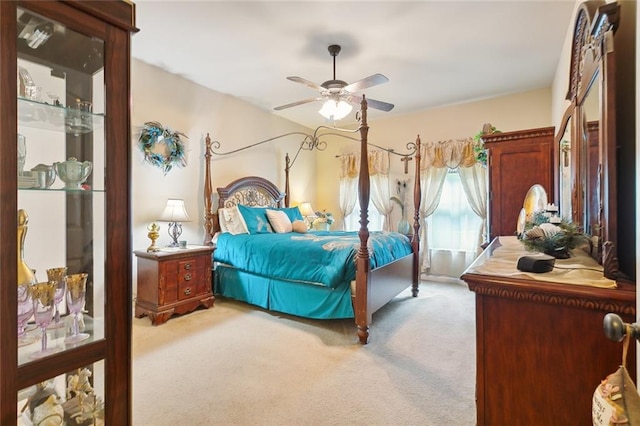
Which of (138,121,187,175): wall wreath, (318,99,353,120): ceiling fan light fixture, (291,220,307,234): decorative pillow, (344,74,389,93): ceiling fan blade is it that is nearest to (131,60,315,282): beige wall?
(138,121,187,175): wall wreath

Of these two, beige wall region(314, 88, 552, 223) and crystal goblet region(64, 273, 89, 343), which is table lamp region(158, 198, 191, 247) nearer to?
crystal goblet region(64, 273, 89, 343)

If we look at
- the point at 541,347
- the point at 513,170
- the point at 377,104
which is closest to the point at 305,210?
the point at 377,104

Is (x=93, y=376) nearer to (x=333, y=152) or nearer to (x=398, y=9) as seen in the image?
(x=398, y=9)

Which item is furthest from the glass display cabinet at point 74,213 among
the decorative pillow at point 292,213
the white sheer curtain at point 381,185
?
the white sheer curtain at point 381,185

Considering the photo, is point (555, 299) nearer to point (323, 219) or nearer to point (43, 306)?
point (43, 306)

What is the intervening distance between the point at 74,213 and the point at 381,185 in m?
4.97

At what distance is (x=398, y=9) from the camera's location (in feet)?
8.21

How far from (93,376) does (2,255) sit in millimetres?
567

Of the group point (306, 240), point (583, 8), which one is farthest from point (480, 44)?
point (306, 240)

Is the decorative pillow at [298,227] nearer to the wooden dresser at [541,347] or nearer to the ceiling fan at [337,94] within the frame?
the ceiling fan at [337,94]

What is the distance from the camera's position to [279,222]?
14.2 ft

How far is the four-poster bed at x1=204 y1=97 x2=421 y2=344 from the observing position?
2.77 metres

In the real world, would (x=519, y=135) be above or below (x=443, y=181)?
above

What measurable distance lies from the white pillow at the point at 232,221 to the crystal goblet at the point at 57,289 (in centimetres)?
283
